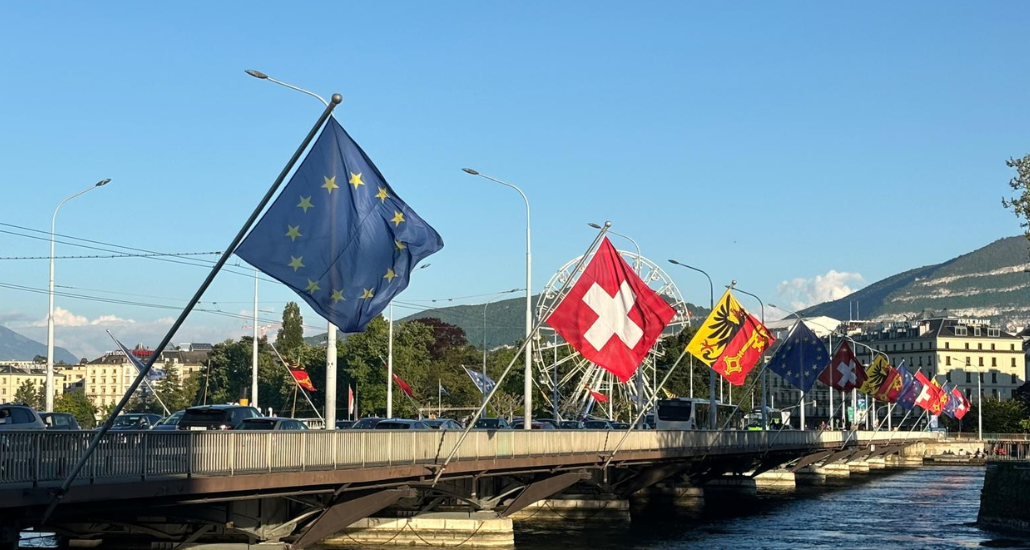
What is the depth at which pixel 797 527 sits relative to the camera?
70.9 metres

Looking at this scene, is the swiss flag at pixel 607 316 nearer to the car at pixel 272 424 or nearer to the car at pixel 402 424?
Answer: the car at pixel 272 424

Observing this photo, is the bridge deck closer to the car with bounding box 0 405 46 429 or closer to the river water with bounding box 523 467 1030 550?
the river water with bounding box 523 467 1030 550

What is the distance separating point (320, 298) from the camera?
94.4 ft

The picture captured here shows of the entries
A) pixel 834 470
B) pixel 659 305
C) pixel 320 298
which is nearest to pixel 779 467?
pixel 834 470

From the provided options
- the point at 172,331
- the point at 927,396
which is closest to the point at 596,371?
the point at 927,396

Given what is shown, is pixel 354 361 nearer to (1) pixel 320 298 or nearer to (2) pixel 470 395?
(2) pixel 470 395

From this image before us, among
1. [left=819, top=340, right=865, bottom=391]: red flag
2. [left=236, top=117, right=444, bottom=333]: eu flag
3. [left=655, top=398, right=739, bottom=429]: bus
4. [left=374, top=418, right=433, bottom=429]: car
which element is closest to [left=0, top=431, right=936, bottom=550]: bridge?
[left=374, top=418, right=433, bottom=429]: car

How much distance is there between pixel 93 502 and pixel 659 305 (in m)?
21.8

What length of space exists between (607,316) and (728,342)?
23.3 meters

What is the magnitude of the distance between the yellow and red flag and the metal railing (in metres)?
9.54

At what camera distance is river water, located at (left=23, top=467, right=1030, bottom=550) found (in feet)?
197

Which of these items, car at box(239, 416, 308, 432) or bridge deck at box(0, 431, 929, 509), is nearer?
bridge deck at box(0, 431, 929, 509)

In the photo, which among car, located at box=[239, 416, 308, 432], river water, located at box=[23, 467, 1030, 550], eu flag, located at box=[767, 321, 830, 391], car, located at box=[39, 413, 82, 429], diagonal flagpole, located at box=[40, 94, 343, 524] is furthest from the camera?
eu flag, located at box=[767, 321, 830, 391]

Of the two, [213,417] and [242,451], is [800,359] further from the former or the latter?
[242,451]
